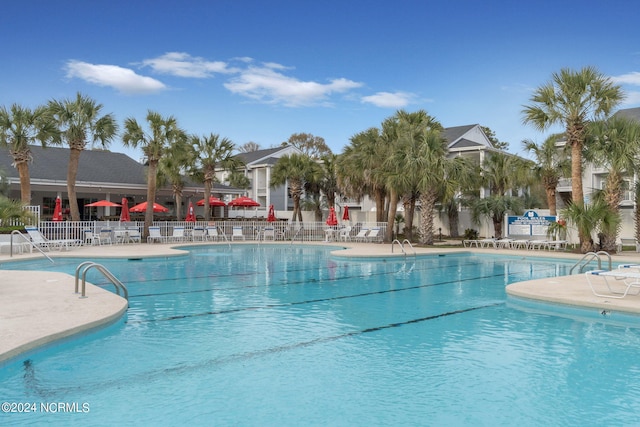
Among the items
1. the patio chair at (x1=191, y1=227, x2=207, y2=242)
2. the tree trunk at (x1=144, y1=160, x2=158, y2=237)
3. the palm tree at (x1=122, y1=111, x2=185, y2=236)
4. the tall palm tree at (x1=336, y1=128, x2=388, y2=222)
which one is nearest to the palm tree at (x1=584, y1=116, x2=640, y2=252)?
the tall palm tree at (x1=336, y1=128, x2=388, y2=222)

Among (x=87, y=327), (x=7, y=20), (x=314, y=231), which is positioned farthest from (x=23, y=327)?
(x=314, y=231)

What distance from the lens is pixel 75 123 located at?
24.5m

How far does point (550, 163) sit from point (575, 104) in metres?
6.05

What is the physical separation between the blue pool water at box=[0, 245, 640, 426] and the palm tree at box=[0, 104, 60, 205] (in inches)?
598

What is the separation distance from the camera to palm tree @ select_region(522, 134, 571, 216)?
2548cm

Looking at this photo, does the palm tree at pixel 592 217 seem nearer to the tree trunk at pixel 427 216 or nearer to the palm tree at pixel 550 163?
the palm tree at pixel 550 163

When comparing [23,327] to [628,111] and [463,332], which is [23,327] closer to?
[463,332]

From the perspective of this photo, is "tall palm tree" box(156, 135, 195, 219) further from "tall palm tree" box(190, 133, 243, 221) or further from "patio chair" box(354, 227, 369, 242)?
"patio chair" box(354, 227, 369, 242)

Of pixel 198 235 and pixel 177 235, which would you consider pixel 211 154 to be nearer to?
pixel 198 235

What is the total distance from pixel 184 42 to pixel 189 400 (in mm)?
21680

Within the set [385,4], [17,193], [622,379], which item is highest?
[385,4]

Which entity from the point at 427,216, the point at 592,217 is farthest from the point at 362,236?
the point at 592,217

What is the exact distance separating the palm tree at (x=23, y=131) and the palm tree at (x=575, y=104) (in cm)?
2066

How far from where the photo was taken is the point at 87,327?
7.45m
